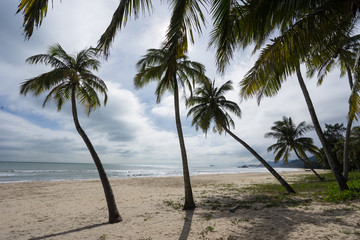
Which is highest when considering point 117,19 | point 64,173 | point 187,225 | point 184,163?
point 117,19

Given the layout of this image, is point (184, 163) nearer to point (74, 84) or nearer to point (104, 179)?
point (104, 179)

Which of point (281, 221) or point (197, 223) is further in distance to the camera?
point (197, 223)

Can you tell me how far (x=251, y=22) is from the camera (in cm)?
386

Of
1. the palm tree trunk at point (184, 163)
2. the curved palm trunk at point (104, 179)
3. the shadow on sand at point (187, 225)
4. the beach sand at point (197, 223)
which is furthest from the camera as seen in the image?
the palm tree trunk at point (184, 163)

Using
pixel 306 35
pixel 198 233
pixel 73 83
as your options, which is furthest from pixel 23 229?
pixel 306 35

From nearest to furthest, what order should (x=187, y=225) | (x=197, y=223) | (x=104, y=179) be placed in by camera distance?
(x=187, y=225) < (x=197, y=223) < (x=104, y=179)

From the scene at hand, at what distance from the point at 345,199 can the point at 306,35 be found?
22.8ft

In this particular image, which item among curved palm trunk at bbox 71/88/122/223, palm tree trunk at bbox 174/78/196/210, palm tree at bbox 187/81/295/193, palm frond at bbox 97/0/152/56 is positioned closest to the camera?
palm frond at bbox 97/0/152/56

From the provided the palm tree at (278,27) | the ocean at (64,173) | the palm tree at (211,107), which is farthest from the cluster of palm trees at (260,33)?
the ocean at (64,173)

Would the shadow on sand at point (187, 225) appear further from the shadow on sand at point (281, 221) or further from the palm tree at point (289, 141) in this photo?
the palm tree at point (289, 141)

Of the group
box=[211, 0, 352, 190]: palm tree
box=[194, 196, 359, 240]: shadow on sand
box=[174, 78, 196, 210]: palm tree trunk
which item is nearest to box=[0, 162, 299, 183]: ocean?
box=[174, 78, 196, 210]: palm tree trunk

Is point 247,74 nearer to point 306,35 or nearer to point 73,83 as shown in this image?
point 306,35

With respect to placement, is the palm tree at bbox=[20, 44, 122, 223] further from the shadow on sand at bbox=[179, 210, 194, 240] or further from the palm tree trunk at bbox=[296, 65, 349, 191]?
the palm tree trunk at bbox=[296, 65, 349, 191]

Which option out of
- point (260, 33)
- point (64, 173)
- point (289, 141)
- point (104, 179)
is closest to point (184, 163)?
point (104, 179)
